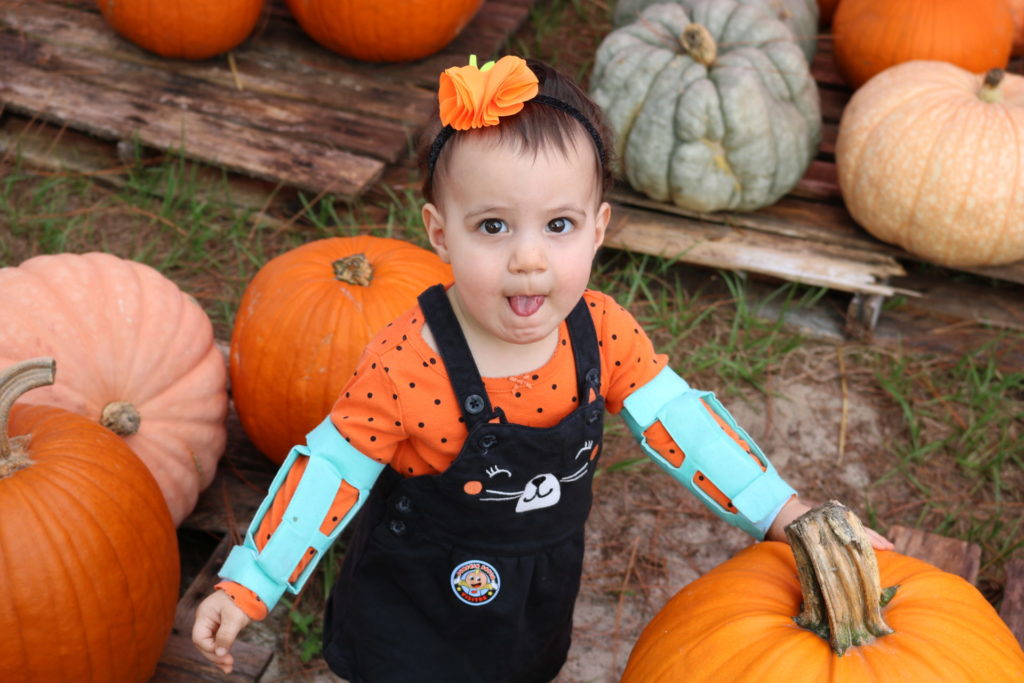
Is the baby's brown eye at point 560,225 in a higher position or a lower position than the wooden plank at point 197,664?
higher

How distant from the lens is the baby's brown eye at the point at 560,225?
1.63 m

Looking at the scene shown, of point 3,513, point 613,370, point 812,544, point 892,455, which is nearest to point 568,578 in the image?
point 613,370

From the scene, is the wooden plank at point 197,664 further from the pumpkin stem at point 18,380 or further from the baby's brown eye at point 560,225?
the baby's brown eye at point 560,225

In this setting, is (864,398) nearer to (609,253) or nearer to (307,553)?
(609,253)

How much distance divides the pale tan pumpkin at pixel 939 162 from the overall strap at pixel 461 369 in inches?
81.6

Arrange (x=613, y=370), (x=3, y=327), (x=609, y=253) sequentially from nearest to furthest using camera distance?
1. (x=613, y=370)
2. (x=3, y=327)
3. (x=609, y=253)

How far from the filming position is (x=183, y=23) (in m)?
3.80

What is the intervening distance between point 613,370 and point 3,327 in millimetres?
1333

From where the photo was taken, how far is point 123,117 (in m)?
3.74

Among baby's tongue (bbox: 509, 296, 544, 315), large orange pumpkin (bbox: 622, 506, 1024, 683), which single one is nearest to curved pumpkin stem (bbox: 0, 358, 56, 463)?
baby's tongue (bbox: 509, 296, 544, 315)

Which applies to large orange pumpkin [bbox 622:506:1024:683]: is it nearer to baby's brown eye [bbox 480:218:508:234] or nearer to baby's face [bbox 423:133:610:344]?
baby's face [bbox 423:133:610:344]

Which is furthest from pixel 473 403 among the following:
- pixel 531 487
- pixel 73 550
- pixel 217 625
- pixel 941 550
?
pixel 941 550

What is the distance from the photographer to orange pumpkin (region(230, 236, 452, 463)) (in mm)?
2500

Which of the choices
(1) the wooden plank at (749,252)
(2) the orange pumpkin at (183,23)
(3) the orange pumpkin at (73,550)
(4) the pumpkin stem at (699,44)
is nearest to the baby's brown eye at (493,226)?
(3) the orange pumpkin at (73,550)
